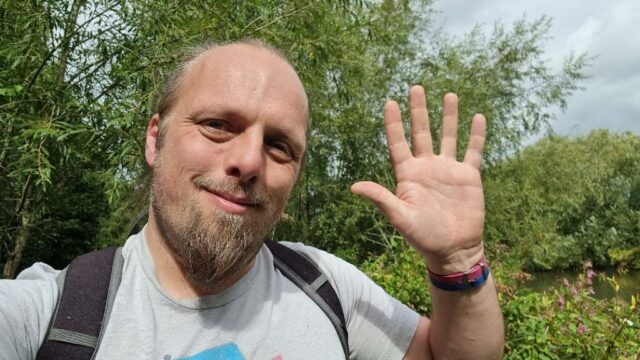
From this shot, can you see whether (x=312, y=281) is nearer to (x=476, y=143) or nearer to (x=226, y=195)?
(x=226, y=195)

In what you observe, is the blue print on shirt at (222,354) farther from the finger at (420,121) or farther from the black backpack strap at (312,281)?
the finger at (420,121)

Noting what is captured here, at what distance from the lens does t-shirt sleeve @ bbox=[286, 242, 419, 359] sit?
58.7 inches

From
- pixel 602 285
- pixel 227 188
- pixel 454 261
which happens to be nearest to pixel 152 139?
pixel 227 188

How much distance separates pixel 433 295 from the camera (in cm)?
146

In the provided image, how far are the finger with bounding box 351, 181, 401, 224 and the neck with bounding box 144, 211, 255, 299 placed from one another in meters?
0.40

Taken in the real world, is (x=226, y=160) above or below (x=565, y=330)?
above

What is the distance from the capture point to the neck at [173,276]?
1.26 metres

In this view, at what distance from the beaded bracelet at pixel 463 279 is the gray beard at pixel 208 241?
54 cm

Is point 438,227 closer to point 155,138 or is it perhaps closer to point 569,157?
point 155,138

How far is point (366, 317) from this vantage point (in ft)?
4.97

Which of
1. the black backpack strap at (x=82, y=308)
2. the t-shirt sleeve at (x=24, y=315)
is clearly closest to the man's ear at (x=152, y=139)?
the black backpack strap at (x=82, y=308)

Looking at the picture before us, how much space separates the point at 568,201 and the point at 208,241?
19280 mm

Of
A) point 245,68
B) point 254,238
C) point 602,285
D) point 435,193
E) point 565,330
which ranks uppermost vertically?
point 245,68

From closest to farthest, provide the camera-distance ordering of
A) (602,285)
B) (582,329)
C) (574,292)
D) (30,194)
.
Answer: (582,329), (574,292), (30,194), (602,285)
